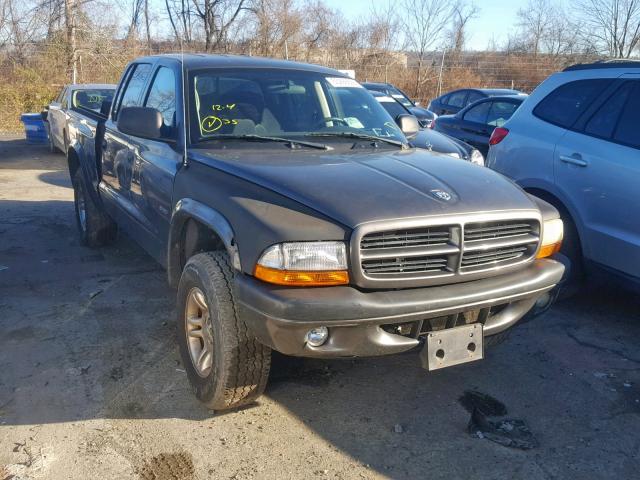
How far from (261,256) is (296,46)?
82.2 ft

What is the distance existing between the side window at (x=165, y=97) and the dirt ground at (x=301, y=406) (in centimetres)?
141

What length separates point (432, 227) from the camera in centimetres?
281

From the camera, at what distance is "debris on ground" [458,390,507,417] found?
336 cm

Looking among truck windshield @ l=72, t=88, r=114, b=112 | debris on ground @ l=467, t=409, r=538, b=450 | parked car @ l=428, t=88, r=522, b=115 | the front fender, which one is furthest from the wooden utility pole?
debris on ground @ l=467, t=409, r=538, b=450

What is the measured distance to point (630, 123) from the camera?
175 inches

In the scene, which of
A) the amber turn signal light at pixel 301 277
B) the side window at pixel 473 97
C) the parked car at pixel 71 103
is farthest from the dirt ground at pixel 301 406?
the side window at pixel 473 97

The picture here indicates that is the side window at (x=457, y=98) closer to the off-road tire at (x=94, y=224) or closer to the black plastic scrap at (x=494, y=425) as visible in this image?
the off-road tire at (x=94, y=224)

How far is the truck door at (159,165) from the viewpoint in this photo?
377cm

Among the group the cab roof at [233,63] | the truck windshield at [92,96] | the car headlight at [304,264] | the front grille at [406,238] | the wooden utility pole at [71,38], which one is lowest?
the car headlight at [304,264]

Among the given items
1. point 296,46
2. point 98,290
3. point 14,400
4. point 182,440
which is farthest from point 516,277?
point 296,46

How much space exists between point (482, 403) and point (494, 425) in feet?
0.74

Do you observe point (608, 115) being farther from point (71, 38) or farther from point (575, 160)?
point (71, 38)

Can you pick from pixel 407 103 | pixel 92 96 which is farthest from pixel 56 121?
pixel 407 103

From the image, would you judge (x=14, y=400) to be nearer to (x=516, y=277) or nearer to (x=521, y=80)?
(x=516, y=277)
